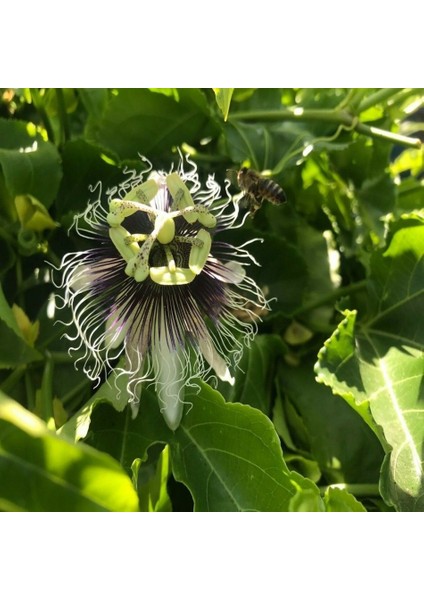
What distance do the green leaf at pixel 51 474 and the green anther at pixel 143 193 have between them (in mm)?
285

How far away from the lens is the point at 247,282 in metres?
0.79

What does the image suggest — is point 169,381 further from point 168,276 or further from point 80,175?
point 80,175

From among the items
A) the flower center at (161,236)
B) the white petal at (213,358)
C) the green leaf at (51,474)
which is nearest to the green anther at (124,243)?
the flower center at (161,236)

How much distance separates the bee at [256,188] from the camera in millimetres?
763

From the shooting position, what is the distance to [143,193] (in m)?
0.68

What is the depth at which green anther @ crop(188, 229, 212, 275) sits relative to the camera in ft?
2.14

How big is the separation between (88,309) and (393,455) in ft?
1.11

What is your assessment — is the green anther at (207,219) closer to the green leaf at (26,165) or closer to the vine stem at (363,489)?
the green leaf at (26,165)

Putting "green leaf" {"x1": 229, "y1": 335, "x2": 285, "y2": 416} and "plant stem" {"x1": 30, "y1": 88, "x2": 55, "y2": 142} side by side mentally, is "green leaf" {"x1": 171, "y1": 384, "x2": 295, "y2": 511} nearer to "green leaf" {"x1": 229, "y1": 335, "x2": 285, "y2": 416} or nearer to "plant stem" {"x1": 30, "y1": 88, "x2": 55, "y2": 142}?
"green leaf" {"x1": 229, "y1": 335, "x2": 285, "y2": 416}

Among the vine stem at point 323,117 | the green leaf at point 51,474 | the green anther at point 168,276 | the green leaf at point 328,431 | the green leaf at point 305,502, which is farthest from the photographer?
the vine stem at point 323,117

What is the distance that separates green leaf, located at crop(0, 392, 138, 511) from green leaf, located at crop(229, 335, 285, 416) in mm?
305

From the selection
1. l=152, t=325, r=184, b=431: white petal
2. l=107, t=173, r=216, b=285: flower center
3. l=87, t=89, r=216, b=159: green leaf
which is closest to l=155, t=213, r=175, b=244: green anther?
l=107, t=173, r=216, b=285: flower center
